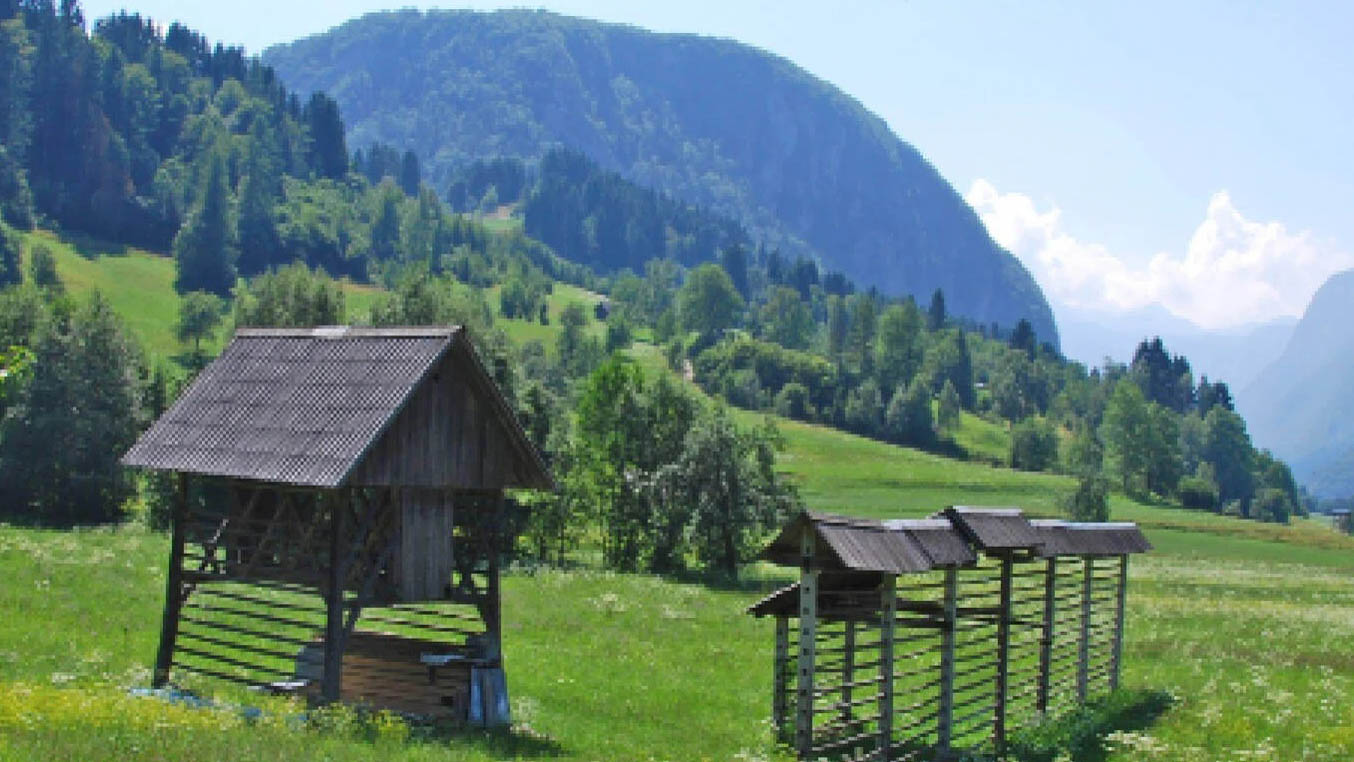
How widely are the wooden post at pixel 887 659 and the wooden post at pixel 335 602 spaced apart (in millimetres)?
10135

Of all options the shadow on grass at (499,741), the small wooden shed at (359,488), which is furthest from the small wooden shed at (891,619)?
the small wooden shed at (359,488)

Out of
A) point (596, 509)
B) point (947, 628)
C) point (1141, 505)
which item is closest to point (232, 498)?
point (947, 628)

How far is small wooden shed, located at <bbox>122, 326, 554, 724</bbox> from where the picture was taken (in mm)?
23609

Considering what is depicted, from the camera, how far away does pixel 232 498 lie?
85.9ft

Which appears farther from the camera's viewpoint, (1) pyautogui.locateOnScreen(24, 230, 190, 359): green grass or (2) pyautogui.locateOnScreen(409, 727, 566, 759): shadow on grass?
(1) pyautogui.locateOnScreen(24, 230, 190, 359): green grass

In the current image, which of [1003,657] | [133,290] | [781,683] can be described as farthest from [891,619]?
[133,290]

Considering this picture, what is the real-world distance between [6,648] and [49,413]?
45.4 meters

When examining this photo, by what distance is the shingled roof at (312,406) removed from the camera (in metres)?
23.2

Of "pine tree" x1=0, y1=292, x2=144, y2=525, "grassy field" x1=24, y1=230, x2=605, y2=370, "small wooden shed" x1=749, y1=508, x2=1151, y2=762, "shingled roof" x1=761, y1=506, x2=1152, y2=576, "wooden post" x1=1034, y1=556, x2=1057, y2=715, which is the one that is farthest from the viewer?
"grassy field" x1=24, y1=230, x2=605, y2=370

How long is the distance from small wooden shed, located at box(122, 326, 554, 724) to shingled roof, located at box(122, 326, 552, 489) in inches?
1.5

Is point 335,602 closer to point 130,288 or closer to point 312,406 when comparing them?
point 312,406

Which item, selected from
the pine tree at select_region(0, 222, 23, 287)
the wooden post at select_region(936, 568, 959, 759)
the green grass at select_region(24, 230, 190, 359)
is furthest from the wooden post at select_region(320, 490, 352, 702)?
the pine tree at select_region(0, 222, 23, 287)

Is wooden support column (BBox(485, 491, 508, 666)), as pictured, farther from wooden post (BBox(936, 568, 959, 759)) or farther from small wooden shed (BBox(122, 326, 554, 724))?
wooden post (BBox(936, 568, 959, 759))

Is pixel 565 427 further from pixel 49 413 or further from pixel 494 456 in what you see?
pixel 494 456
